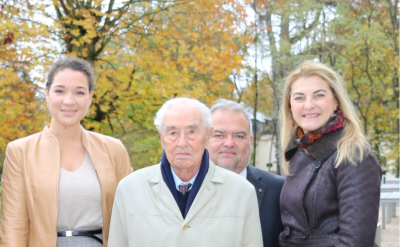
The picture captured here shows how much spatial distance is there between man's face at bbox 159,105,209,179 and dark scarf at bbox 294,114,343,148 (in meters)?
0.66

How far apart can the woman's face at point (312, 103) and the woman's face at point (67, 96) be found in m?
1.49

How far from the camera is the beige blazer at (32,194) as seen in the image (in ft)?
10.7

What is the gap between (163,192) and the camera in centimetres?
295

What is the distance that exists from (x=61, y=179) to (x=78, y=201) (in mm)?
191

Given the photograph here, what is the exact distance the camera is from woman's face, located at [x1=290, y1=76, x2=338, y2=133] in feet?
10.2

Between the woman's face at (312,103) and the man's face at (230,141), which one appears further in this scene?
the man's face at (230,141)

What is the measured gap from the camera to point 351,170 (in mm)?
2807

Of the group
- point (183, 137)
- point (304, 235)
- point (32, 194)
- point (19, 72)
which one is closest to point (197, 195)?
point (183, 137)

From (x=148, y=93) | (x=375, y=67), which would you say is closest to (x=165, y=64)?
(x=148, y=93)

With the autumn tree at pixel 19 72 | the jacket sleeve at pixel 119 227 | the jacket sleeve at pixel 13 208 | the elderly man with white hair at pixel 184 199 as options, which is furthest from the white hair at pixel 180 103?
the autumn tree at pixel 19 72

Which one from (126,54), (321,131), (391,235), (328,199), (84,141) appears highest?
(126,54)

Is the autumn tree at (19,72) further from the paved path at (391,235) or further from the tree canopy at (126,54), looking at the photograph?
the paved path at (391,235)

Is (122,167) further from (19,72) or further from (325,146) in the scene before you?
(19,72)

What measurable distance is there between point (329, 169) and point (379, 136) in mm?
18636
